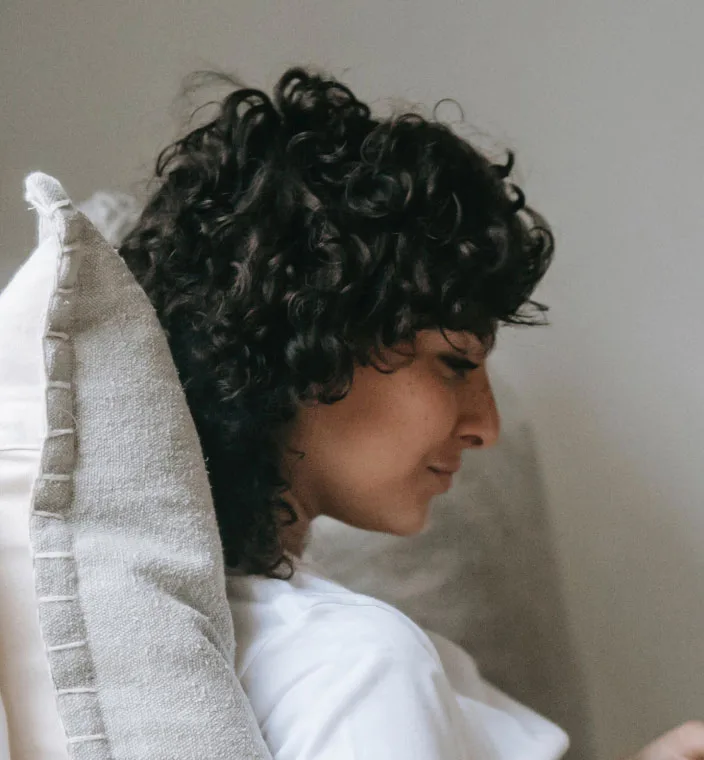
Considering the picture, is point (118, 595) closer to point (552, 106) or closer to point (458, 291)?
point (458, 291)

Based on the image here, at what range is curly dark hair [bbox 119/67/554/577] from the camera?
611 millimetres

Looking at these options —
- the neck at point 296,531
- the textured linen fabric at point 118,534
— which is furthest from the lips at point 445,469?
the textured linen fabric at point 118,534

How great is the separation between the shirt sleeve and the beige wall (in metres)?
0.36

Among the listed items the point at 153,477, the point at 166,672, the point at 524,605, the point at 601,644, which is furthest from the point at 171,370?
the point at 601,644

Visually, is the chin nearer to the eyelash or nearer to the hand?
the eyelash

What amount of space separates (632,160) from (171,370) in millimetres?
523

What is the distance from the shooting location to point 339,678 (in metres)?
0.53

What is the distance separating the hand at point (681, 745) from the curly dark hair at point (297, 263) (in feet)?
1.19

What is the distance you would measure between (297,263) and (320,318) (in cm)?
4

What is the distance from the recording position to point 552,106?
88cm

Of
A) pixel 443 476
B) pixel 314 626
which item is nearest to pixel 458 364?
pixel 443 476

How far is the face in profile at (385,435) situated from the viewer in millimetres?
656

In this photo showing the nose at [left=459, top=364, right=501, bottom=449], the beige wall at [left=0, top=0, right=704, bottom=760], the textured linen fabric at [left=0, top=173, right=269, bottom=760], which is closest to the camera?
the textured linen fabric at [left=0, top=173, right=269, bottom=760]

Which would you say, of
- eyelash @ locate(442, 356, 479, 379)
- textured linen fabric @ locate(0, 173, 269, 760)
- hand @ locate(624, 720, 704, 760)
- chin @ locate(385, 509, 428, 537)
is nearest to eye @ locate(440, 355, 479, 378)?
eyelash @ locate(442, 356, 479, 379)
